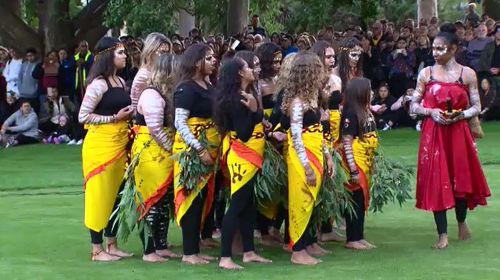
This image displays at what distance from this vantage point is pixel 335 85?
9.17 m

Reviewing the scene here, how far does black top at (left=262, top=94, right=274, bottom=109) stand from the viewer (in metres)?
9.21

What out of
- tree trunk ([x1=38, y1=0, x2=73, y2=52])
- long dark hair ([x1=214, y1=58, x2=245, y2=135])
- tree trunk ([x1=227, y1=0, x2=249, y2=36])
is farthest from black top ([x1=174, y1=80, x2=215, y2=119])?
tree trunk ([x1=38, y1=0, x2=73, y2=52])

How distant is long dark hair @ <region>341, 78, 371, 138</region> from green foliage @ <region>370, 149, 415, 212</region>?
0.52 metres

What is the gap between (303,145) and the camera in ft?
27.2

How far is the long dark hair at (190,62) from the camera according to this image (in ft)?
27.8

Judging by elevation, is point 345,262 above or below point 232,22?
below

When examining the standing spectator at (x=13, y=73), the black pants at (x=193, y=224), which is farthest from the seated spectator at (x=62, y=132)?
the black pants at (x=193, y=224)

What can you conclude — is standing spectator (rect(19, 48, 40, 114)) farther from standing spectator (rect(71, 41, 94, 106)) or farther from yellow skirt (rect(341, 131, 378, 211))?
yellow skirt (rect(341, 131, 378, 211))

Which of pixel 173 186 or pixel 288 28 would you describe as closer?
pixel 173 186


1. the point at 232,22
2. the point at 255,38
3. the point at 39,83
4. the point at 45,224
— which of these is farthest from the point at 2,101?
the point at 45,224

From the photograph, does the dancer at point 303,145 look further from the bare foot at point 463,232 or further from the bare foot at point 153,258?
the bare foot at point 463,232

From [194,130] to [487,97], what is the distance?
A: 41.2 feet

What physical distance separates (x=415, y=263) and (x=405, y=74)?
465 inches

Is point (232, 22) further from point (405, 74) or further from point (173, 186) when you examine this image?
point (173, 186)
